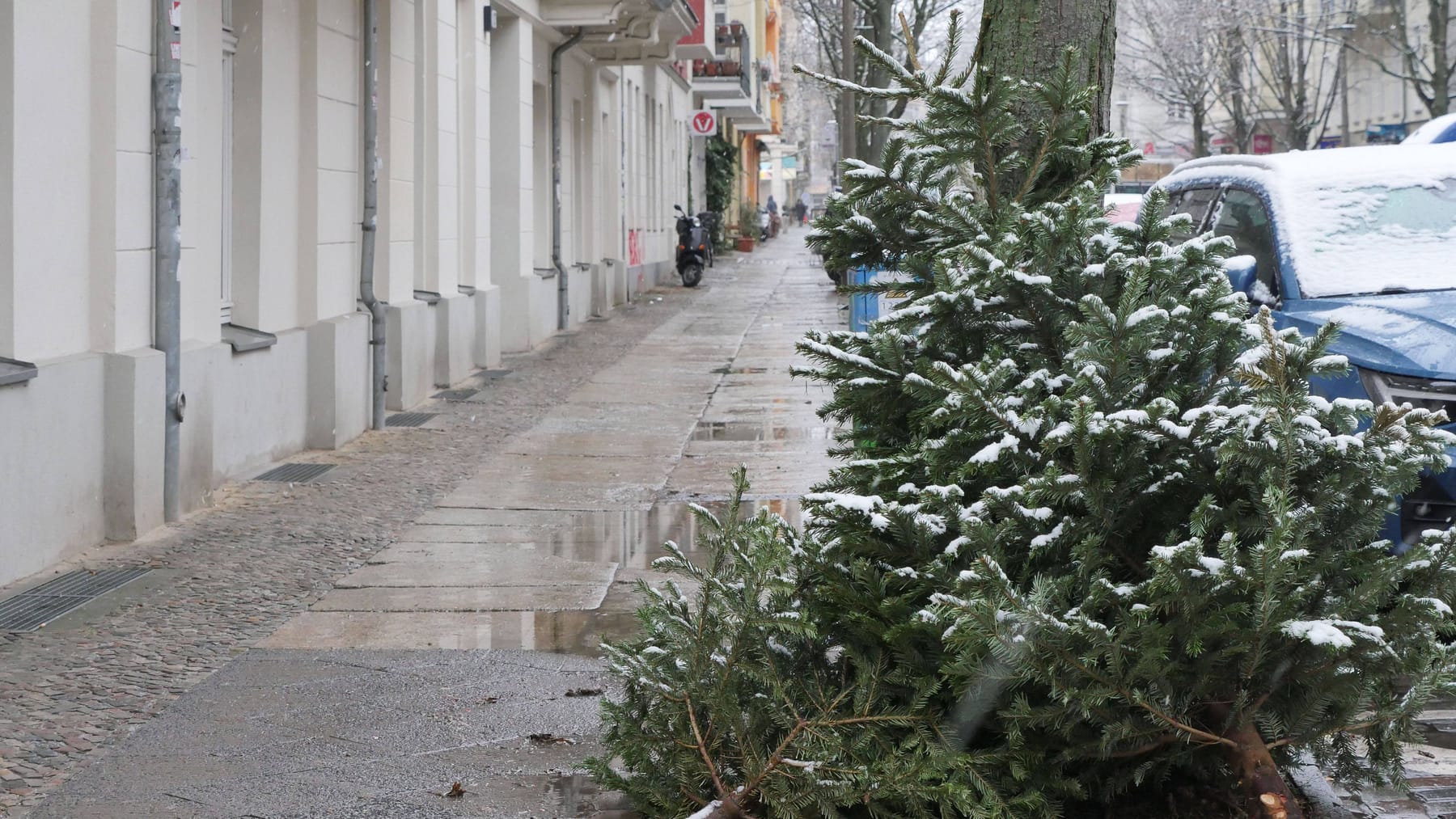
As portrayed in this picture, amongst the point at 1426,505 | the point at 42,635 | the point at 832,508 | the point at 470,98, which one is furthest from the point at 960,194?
the point at 470,98

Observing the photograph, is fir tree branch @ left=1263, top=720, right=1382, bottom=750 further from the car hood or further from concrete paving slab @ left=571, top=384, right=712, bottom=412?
concrete paving slab @ left=571, top=384, right=712, bottom=412

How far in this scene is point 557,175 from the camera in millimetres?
21391

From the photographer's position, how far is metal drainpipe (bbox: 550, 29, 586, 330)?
21.1 m

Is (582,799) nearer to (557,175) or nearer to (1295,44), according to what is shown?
(557,175)

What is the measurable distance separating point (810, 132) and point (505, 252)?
354 feet

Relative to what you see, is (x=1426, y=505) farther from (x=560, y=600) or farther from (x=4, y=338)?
(x=4, y=338)

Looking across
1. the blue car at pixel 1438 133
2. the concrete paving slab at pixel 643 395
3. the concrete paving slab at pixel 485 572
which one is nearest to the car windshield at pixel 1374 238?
the blue car at pixel 1438 133

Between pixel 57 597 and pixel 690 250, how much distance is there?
26358 millimetres

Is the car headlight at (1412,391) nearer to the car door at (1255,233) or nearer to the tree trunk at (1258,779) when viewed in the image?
the car door at (1255,233)

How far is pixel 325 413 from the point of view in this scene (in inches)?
431

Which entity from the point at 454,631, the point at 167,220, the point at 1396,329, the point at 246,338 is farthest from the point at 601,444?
the point at 1396,329

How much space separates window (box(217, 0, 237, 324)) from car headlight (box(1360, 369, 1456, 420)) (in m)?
6.76

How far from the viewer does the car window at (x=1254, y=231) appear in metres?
7.67

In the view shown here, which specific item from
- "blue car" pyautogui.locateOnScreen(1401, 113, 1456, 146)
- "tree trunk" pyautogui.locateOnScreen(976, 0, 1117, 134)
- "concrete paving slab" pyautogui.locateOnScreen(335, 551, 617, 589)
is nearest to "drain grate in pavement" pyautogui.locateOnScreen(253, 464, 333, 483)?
"concrete paving slab" pyautogui.locateOnScreen(335, 551, 617, 589)
